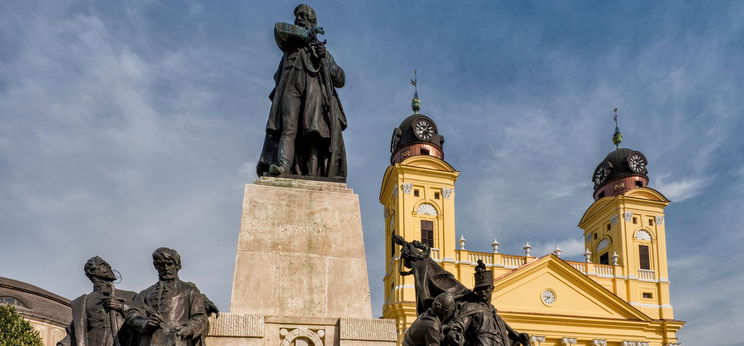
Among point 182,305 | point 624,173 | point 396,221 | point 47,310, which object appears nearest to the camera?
point 182,305

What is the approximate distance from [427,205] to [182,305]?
41.8 meters

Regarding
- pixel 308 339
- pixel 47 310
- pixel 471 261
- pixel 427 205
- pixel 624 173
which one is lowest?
pixel 308 339

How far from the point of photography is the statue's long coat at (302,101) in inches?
293

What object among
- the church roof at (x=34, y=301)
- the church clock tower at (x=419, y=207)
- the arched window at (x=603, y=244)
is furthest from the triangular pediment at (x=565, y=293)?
the church roof at (x=34, y=301)

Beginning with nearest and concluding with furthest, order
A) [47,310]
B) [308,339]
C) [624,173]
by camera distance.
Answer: [308,339]
[47,310]
[624,173]

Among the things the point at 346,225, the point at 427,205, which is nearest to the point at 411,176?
the point at 427,205

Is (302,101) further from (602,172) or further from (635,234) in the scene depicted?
(602,172)

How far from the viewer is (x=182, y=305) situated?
19.2 ft

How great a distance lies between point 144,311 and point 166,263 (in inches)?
17.2

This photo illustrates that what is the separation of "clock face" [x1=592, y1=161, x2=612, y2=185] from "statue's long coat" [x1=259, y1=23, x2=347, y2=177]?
164 ft

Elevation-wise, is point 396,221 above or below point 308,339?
A: above

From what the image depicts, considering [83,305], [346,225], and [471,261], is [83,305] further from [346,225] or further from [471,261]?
[471,261]

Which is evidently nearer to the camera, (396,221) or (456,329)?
(456,329)

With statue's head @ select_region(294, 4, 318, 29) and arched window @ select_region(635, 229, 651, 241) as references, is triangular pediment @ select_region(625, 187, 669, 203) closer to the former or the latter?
arched window @ select_region(635, 229, 651, 241)
